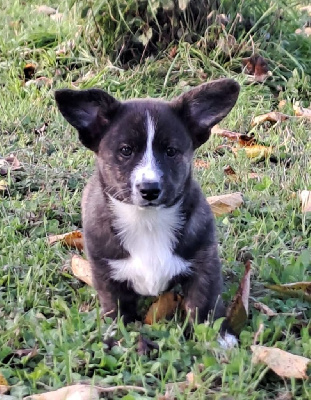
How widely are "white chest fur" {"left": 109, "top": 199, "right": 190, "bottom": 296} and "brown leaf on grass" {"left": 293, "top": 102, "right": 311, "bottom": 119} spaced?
2829 millimetres

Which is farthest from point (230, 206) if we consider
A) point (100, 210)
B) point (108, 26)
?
point (108, 26)

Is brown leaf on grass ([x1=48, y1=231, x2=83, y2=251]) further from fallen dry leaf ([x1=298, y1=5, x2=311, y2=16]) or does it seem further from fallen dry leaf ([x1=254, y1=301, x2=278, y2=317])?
fallen dry leaf ([x1=298, y1=5, x2=311, y2=16])

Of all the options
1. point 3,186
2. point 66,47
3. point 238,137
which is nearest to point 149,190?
point 3,186

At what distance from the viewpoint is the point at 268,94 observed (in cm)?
641

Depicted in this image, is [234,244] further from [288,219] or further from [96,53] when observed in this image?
[96,53]

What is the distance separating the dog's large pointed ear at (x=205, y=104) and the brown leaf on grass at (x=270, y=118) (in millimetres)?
2391

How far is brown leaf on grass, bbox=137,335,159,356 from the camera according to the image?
3108mm

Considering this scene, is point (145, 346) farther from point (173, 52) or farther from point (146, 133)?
point (173, 52)

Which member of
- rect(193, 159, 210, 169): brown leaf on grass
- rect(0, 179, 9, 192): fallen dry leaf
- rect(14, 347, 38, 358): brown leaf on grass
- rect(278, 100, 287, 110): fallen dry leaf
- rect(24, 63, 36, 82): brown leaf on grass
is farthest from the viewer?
rect(24, 63, 36, 82): brown leaf on grass

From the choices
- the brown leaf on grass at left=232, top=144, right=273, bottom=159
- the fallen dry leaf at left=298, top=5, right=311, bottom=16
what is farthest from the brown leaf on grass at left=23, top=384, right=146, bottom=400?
the fallen dry leaf at left=298, top=5, right=311, bottom=16

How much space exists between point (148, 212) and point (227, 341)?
70cm

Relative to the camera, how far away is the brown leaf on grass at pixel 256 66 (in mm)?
→ 6566

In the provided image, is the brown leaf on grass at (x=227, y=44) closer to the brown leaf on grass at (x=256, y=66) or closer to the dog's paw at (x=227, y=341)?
the brown leaf on grass at (x=256, y=66)

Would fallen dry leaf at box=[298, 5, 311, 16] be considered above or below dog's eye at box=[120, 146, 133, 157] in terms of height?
above
